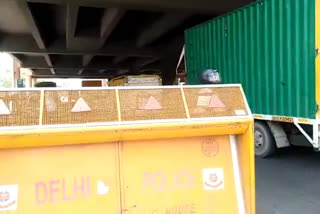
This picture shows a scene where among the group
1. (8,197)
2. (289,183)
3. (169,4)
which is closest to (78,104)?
(8,197)

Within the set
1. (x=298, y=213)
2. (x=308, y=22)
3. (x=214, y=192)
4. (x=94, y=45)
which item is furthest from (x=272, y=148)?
(x=94, y=45)

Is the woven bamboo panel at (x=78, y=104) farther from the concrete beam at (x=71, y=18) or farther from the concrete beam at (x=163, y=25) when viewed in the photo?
the concrete beam at (x=163, y=25)

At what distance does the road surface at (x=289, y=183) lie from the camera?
4.84 meters

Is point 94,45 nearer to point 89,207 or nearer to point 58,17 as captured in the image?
point 58,17

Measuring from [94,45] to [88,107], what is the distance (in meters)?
16.0

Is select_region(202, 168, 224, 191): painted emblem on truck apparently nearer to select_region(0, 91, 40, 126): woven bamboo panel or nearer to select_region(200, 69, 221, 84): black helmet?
select_region(200, 69, 221, 84): black helmet

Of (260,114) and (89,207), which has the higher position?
(260,114)

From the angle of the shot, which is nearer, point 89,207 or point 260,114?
point 89,207

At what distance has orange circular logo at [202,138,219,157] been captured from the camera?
11.2ft

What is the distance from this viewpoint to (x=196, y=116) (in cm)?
323

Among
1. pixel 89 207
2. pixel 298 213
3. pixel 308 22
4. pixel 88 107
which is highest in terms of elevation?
pixel 308 22

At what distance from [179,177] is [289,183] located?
3.37 m

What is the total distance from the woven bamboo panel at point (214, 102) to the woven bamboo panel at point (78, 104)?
70 cm

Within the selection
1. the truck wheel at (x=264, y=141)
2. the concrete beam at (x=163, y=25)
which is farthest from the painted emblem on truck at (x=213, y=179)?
the concrete beam at (x=163, y=25)
